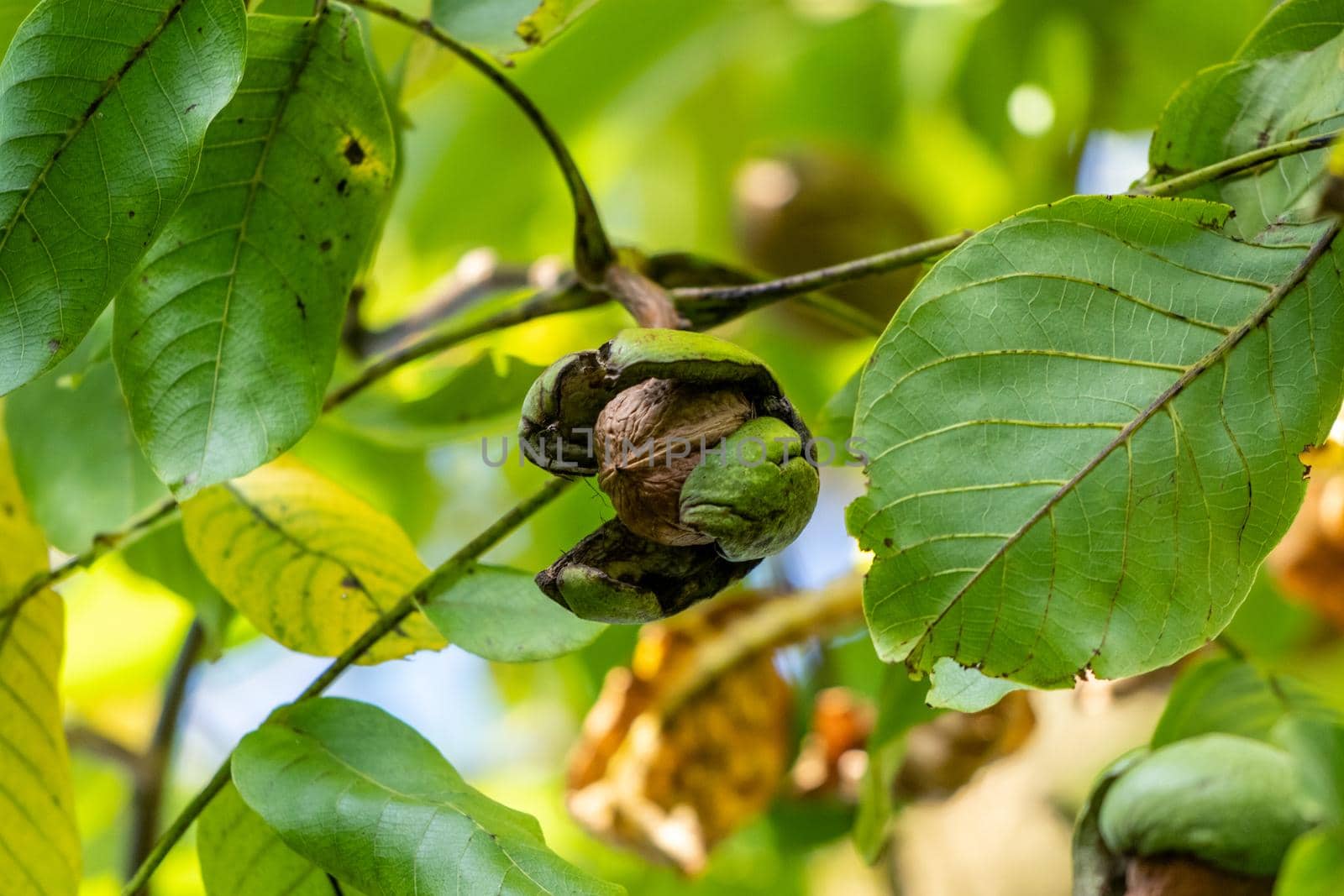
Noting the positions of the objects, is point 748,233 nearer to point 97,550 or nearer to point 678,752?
point 678,752

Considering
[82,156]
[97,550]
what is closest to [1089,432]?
[82,156]

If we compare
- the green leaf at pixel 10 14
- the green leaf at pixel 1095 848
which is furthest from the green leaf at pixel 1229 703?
the green leaf at pixel 10 14

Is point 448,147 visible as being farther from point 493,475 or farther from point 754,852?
point 754,852

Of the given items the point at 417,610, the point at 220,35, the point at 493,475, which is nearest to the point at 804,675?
the point at 493,475

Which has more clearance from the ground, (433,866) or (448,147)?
(448,147)

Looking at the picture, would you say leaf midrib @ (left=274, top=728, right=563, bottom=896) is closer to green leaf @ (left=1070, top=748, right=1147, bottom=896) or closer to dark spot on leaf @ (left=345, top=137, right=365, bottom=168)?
dark spot on leaf @ (left=345, top=137, right=365, bottom=168)

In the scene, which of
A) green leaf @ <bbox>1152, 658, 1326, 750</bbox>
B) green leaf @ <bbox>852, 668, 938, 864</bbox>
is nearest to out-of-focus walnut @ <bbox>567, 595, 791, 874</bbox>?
green leaf @ <bbox>852, 668, 938, 864</bbox>
